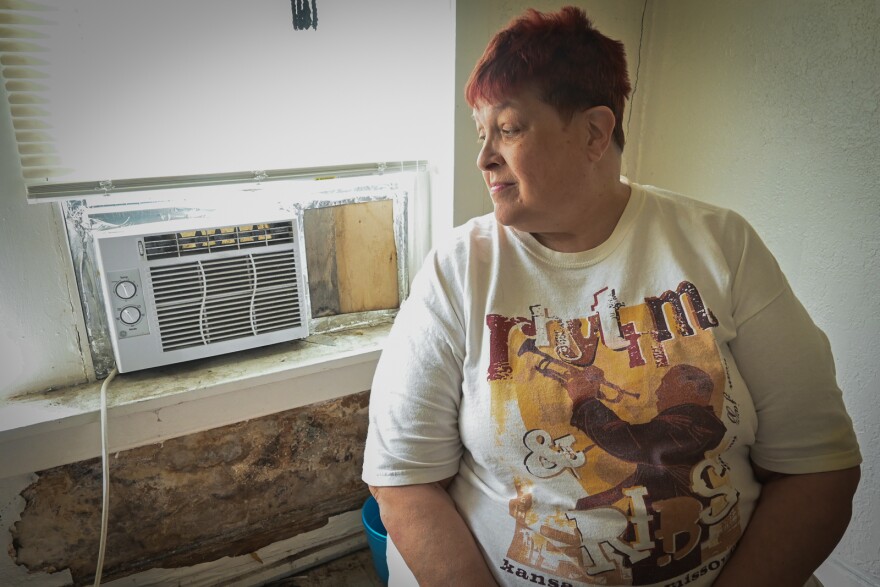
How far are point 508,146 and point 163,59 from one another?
2.62ft

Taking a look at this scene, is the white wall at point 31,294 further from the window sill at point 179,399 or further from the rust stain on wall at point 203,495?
the rust stain on wall at point 203,495

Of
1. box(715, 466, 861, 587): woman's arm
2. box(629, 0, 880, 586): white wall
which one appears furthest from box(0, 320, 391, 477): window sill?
box(629, 0, 880, 586): white wall

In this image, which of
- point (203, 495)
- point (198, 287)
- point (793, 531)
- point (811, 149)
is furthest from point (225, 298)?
point (811, 149)

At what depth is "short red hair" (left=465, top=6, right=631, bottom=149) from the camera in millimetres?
960

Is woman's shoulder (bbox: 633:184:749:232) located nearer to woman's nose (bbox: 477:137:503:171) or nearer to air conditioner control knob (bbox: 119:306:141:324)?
woman's nose (bbox: 477:137:503:171)

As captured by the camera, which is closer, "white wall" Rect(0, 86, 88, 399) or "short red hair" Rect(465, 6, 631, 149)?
"short red hair" Rect(465, 6, 631, 149)

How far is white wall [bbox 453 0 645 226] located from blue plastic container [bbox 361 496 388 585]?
2.69ft

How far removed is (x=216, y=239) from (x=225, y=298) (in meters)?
0.14

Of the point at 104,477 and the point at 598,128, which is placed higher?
the point at 598,128

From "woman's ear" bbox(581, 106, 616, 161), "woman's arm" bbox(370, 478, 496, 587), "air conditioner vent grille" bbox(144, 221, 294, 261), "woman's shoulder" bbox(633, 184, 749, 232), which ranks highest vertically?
"woman's ear" bbox(581, 106, 616, 161)

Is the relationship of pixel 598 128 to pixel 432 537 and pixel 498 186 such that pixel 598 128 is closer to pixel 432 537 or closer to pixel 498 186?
pixel 498 186

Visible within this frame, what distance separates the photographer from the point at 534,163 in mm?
978

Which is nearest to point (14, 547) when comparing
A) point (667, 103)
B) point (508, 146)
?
point (508, 146)

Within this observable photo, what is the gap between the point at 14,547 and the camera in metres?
1.29
